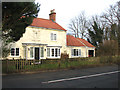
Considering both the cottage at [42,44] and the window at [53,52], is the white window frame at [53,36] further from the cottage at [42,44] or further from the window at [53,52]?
the window at [53,52]

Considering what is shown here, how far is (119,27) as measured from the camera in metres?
40.2

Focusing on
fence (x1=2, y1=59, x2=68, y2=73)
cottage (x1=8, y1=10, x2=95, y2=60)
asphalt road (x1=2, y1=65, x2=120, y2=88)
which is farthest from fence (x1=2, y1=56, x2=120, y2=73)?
cottage (x1=8, y1=10, x2=95, y2=60)

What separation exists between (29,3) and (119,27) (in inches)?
1354

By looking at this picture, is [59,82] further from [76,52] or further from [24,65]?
[76,52]

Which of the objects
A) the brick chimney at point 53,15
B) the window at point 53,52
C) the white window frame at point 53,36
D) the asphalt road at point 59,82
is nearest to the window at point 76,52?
the window at point 53,52

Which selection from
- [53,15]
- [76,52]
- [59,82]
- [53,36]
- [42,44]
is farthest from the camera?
[53,15]

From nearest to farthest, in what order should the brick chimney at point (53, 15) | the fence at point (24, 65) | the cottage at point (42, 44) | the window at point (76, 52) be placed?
the fence at point (24, 65) → the cottage at point (42, 44) → the window at point (76, 52) → the brick chimney at point (53, 15)

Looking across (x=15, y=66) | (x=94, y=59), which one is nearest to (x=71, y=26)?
(x=94, y=59)

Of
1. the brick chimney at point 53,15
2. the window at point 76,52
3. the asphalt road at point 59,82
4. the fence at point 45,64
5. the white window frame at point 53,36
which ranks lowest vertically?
the asphalt road at point 59,82

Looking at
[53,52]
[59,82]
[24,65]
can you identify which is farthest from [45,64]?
[53,52]

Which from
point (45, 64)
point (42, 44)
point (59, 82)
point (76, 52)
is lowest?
A: point (59, 82)

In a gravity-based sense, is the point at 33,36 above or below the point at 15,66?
above

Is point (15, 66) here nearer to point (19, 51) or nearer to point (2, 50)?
point (2, 50)

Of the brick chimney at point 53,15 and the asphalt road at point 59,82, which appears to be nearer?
the asphalt road at point 59,82
